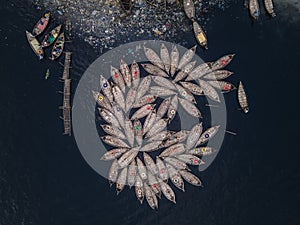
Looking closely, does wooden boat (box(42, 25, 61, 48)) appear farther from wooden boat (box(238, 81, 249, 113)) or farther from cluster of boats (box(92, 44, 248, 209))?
wooden boat (box(238, 81, 249, 113))

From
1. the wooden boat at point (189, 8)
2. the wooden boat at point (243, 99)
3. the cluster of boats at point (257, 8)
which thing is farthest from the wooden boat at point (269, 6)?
the wooden boat at point (243, 99)

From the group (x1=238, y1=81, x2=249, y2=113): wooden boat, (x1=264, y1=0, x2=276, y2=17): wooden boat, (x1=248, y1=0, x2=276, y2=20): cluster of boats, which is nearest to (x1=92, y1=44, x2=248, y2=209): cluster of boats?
(x1=238, y1=81, x2=249, y2=113): wooden boat

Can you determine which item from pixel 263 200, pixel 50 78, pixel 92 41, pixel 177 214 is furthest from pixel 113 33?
pixel 263 200

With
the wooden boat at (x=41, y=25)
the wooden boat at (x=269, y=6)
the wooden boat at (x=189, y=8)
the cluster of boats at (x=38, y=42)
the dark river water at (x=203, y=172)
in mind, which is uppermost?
the wooden boat at (x=41, y=25)

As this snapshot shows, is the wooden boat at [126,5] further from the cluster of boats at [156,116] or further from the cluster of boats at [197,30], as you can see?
the cluster of boats at [197,30]

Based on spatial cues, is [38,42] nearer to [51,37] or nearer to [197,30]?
[51,37]

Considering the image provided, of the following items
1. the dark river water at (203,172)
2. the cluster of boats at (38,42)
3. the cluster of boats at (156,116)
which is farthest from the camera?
the cluster of boats at (38,42)

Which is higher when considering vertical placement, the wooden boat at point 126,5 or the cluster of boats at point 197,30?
the wooden boat at point 126,5

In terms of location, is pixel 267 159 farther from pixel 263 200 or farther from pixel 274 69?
pixel 274 69
